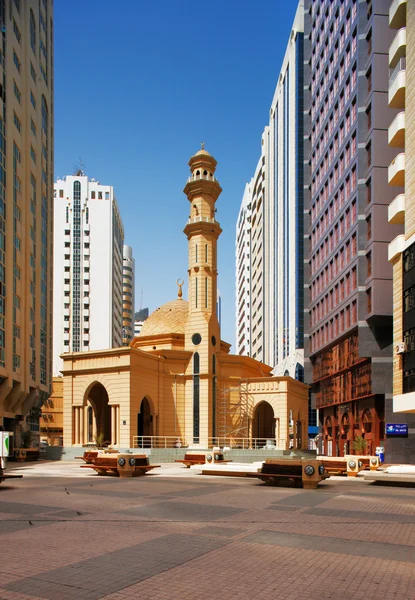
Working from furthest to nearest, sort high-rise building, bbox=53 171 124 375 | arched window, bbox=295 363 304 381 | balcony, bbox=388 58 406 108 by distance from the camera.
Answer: high-rise building, bbox=53 171 124 375
arched window, bbox=295 363 304 381
balcony, bbox=388 58 406 108

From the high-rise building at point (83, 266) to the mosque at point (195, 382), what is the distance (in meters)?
62.9

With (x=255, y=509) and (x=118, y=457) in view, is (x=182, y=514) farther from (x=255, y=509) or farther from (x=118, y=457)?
(x=118, y=457)

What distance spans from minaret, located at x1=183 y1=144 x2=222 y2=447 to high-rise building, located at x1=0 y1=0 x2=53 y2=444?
14.3 metres

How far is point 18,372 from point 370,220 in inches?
1222

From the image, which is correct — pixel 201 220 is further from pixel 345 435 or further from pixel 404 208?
pixel 345 435

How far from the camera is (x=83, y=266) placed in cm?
11781

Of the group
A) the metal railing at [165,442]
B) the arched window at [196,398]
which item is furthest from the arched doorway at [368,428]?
the metal railing at [165,442]

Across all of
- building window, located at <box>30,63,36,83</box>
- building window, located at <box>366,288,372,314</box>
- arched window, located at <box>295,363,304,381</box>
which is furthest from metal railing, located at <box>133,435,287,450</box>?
arched window, located at <box>295,363,304,381</box>

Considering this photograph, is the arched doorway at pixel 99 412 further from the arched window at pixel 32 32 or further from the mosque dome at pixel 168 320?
the arched window at pixel 32 32

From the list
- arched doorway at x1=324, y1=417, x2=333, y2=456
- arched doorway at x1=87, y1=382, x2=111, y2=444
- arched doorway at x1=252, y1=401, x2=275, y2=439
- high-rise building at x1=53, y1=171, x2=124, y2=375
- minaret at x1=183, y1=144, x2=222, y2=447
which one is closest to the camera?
minaret at x1=183, y1=144, x2=222, y2=447

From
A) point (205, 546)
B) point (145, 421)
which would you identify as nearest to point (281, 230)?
point (145, 421)

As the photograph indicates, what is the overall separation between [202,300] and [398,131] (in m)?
20.0

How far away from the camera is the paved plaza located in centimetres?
845

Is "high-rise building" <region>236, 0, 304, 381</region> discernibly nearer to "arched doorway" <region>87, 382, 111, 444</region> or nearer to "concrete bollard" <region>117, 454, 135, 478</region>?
"arched doorway" <region>87, 382, 111, 444</region>
